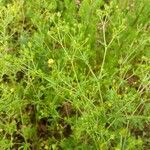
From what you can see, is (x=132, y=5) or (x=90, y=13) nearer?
(x=90, y=13)

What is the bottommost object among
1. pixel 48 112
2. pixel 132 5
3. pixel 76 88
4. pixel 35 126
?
pixel 35 126

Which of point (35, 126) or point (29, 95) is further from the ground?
point (29, 95)

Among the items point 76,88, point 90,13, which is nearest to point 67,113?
point 76,88

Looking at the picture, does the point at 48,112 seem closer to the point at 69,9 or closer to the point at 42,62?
the point at 42,62

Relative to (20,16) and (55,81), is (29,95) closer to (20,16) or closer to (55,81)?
(55,81)

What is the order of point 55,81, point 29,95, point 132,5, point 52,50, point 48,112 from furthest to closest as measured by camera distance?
1. point 132,5
2. point 52,50
3. point 29,95
4. point 48,112
5. point 55,81

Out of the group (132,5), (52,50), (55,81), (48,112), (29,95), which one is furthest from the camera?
(132,5)
